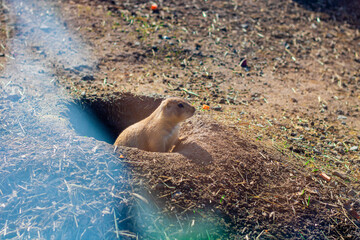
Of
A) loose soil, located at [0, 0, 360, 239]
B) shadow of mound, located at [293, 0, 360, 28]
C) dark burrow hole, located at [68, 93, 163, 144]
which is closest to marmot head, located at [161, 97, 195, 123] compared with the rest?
loose soil, located at [0, 0, 360, 239]

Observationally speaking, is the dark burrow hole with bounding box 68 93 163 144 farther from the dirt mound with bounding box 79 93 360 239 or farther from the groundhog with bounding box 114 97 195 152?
the dirt mound with bounding box 79 93 360 239

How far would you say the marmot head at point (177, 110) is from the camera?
5684mm

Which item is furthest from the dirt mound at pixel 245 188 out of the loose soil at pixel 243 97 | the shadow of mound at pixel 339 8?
the shadow of mound at pixel 339 8

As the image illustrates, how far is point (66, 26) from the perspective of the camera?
9.16 m

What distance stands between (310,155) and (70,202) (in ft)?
12.3

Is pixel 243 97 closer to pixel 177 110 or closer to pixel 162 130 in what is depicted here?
pixel 177 110

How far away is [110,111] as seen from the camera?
6.78 metres

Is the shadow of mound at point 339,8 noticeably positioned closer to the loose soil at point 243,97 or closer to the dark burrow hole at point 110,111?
the loose soil at point 243,97

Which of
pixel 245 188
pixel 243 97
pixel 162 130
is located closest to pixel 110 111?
pixel 162 130

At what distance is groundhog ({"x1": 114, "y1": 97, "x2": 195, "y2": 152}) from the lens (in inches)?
224

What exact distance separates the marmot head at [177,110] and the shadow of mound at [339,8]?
753 cm

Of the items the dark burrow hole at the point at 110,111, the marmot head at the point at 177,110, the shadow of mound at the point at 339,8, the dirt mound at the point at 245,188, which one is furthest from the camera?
the shadow of mound at the point at 339,8

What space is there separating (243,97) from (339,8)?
20.6ft

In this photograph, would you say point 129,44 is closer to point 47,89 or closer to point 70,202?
point 47,89
